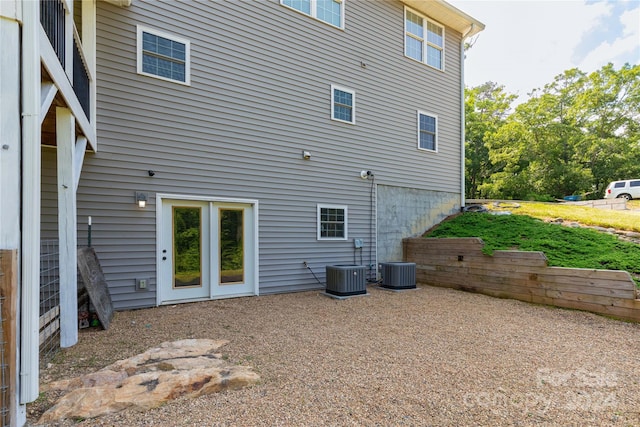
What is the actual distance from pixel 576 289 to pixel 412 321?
3014 mm

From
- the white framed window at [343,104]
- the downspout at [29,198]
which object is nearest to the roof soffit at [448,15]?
the white framed window at [343,104]

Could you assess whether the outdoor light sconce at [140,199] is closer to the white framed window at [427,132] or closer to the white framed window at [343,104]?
the white framed window at [343,104]

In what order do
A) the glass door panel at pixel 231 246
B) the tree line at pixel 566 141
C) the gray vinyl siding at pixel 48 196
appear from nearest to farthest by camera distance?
the gray vinyl siding at pixel 48 196
the glass door panel at pixel 231 246
the tree line at pixel 566 141

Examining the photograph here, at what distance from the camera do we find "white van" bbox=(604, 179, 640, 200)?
14234 mm

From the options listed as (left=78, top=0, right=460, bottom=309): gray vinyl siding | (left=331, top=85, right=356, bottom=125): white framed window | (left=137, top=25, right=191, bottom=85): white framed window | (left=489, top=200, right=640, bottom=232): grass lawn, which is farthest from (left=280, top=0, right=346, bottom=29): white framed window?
(left=489, top=200, right=640, bottom=232): grass lawn

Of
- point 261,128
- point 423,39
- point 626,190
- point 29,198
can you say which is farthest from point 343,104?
point 626,190

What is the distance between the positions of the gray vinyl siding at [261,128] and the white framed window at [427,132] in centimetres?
26

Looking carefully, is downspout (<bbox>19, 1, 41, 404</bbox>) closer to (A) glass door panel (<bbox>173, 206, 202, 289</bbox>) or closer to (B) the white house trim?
(B) the white house trim

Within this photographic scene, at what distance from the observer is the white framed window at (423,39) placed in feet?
30.7

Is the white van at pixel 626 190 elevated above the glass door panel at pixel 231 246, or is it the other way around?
the white van at pixel 626 190

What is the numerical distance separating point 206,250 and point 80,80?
129 inches

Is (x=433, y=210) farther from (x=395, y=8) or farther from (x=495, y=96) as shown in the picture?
(x=495, y=96)

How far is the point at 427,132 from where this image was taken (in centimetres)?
986

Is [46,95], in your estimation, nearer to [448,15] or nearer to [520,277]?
[520,277]
